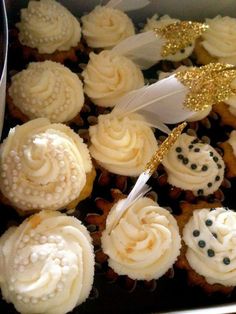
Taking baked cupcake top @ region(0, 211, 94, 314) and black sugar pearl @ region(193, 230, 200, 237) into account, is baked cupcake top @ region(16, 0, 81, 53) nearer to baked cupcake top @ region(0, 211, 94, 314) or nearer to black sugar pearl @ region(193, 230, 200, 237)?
baked cupcake top @ region(0, 211, 94, 314)

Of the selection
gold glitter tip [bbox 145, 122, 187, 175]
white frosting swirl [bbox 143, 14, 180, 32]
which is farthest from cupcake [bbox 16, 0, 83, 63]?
gold glitter tip [bbox 145, 122, 187, 175]

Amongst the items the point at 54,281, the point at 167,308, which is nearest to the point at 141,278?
the point at 167,308

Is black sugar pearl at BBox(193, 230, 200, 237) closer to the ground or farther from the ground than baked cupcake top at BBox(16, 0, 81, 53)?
closer to the ground

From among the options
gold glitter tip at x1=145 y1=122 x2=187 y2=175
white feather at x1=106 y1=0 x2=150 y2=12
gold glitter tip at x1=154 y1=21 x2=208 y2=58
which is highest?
gold glitter tip at x1=154 y1=21 x2=208 y2=58

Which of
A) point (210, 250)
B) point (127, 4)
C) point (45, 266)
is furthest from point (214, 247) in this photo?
point (127, 4)

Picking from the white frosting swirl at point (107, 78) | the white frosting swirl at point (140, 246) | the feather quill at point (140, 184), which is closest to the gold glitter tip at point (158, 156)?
the feather quill at point (140, 184)

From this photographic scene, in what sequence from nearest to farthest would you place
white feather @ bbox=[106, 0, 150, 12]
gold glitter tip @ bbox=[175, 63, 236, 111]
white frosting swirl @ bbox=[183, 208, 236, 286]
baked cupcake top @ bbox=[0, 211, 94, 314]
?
1. baked cupcake top @ bbox=[0, 211, 94, 314]
2. white frosting swirl @ bbox=[183, 208, 236, 286]
3. gold glitter tip @ bbox=[175, 63, 236, 111]
4. white feather @ bbox=[106, 0, 150, 12]

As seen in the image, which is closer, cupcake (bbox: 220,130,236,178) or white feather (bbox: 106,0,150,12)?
cupcake (bbox: 220,130,236,178)
